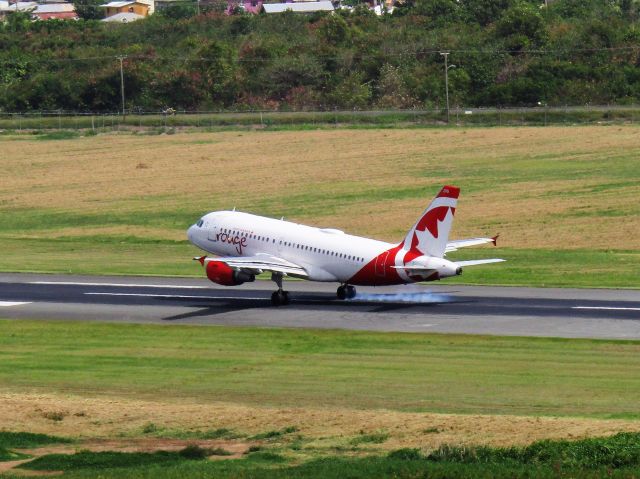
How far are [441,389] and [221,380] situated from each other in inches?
344

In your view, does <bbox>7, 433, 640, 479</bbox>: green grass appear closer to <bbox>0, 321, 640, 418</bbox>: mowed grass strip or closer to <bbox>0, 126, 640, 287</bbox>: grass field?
<bbox>0, 321, 640, 418</bbox>: mowed grass strip

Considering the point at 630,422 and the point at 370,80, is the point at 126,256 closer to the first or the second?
the point at 630,422

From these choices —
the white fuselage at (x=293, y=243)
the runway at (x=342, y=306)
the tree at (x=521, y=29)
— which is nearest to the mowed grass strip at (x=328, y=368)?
the runway at (x=342, y=306)

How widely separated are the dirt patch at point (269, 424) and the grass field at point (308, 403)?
10cm

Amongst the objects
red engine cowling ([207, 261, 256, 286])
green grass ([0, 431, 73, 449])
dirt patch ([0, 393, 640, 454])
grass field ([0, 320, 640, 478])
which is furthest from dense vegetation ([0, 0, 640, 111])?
green grass ([0, 431, 73, 449])

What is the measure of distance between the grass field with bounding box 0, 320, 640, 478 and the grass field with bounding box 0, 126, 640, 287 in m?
19.9

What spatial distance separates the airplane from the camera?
211ft

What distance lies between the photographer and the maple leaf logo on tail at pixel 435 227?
63.9m

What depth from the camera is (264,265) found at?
68.9 meters

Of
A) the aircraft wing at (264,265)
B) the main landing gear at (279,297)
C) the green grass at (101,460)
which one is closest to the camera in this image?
the green grass at (101,460)

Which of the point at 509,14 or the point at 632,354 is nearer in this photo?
the point at 632,354

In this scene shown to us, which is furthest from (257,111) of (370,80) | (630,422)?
(630,422)

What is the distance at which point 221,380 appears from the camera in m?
51.7

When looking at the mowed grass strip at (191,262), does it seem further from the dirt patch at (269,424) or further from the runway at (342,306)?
the dirt patch at (269,424)
